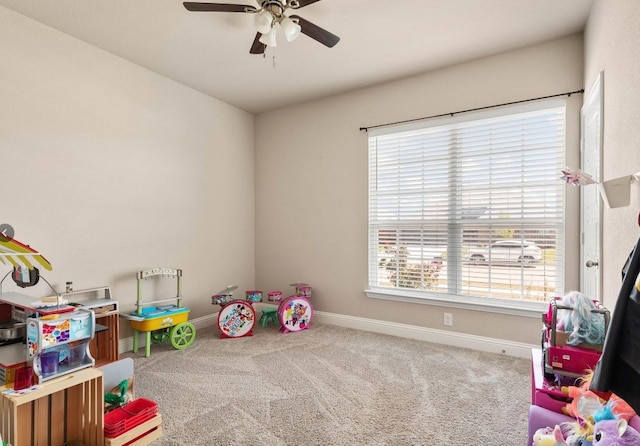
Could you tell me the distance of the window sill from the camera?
2.88m

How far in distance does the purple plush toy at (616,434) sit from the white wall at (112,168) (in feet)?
10.8

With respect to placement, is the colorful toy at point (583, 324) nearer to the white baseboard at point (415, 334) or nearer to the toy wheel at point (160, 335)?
the white baseboard at point (415, 334)

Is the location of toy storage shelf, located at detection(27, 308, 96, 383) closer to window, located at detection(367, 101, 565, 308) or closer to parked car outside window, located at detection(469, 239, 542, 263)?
window, located at detection(367, 101, 565, 308)

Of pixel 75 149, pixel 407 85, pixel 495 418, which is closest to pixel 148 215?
pixel 75 149

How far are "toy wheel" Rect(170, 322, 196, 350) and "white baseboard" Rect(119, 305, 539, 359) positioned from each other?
367mm

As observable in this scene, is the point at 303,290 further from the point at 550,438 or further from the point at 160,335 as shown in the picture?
the point at 550,438

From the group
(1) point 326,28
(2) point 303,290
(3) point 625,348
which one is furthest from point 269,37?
(2) point 303,290

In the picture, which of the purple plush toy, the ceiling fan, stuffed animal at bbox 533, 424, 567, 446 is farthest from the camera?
the ceiling fan

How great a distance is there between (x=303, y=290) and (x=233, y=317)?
0.83 m

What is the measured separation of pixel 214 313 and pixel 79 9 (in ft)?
9.92

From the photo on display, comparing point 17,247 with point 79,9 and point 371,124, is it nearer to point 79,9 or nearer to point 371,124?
point 79,9

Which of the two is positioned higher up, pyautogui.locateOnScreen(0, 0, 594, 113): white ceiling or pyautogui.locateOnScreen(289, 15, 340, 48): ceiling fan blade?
pyautogui.locateOnScreen(0, 0, 594, 113): white ceiling

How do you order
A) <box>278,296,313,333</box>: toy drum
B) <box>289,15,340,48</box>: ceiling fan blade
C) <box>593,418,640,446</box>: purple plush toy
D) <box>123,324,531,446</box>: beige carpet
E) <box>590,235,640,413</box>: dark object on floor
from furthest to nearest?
<box>278,296,313,333</box>: toy drum, <box>289,15,340,48</box>: ceiling fan blade, <box>123,324,531,446</box>: beige carpet, <box>593,418,640,446</box>: purple plush toy, <box>590,235,640,413</box>: dark object on floor

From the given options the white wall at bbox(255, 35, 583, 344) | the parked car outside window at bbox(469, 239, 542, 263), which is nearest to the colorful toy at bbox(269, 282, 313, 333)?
the white wall at bbox(255, 35, 583, 344)
